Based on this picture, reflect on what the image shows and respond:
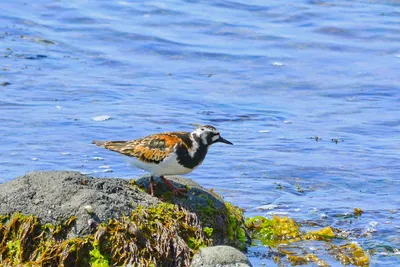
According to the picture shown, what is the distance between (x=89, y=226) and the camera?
5820 mm

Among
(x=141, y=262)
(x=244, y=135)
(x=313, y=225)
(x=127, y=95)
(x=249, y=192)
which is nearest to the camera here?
(x=141, y=262)

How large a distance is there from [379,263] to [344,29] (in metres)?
10.1

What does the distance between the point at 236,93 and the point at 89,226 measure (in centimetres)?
667

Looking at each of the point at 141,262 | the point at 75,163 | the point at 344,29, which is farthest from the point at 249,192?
the point at 344,29

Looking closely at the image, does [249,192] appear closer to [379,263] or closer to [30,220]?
[379,263]

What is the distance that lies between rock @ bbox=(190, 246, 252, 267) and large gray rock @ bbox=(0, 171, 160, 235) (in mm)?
629

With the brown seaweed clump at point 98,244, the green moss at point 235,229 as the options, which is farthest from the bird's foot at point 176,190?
the brown seaweed clump at point 98,244

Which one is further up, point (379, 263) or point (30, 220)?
point (30, 220)

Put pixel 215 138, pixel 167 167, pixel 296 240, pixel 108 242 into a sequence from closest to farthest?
pixel 108 242, pixel 167 167, pixel 215 138, pixel 296 240

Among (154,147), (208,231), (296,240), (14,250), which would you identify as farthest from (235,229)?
(14,250)

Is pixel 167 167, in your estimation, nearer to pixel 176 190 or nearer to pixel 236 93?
pixel 176 190

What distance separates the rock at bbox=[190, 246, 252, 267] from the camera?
5.64 metres

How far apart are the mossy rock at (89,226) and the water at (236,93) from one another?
33.8 inches

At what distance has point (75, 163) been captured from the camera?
895 centimetres
